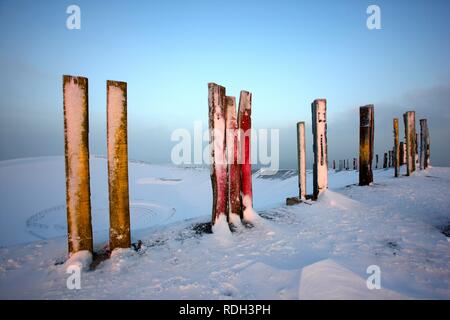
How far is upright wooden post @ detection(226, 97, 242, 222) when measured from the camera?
551 cm

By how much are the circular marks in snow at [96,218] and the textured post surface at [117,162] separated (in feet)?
31.1

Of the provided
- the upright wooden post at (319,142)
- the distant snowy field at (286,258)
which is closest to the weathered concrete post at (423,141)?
the distant snowy field at (286,258)

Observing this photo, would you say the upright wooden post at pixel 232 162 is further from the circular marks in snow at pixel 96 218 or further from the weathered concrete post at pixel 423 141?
the weathered concrete post at pixel 423 141

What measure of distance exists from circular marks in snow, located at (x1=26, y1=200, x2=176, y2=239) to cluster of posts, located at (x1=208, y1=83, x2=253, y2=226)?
9.21 meters

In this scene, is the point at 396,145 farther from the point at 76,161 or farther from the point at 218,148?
the point at 76,161

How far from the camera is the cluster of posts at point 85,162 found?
3916 millimetres

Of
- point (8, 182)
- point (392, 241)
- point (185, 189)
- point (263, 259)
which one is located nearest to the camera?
point (263, 259)

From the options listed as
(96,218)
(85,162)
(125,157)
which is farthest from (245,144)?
(96,218)

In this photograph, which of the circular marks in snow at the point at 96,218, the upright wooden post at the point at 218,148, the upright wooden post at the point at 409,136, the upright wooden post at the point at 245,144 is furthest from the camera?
the circular marks in snow at the point at 96,218

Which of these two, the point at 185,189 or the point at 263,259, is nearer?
the point at 263,259

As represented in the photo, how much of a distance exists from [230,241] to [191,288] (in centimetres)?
165

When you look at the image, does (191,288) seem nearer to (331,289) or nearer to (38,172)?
(331,289)
